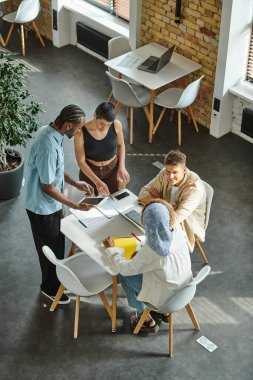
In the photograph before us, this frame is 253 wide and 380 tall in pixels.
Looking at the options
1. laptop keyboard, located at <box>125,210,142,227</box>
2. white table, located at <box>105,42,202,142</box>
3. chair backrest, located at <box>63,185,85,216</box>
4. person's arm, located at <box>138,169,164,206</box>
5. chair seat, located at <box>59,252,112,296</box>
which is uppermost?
person's arm, located at <box>138,169,164,206</box>

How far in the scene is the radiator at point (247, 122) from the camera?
839cm

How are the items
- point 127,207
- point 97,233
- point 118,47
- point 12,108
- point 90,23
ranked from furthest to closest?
1. point 90,23
2. point 118,47
3. point 12,108
4. point 127,207
5. point 97,233

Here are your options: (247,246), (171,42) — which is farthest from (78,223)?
(171,42)

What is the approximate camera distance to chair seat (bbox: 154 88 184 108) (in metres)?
8.42

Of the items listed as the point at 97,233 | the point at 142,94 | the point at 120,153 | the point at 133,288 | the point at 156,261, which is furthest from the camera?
the point at 142,94

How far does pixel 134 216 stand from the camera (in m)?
5.96

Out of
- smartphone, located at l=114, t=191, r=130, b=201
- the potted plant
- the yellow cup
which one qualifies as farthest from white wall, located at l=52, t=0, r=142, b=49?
smartphone, located at l=114, t=191, r=130, b=201

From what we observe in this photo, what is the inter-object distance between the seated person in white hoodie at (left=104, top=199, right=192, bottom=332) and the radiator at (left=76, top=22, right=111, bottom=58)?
515cm

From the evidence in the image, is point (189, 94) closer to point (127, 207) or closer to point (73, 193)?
point (73, 193)

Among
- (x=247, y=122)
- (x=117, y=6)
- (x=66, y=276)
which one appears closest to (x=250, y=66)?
(x=247, y=122)

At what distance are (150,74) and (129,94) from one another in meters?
0.41

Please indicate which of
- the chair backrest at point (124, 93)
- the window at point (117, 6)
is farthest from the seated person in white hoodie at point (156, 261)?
the window at point (117, 6)

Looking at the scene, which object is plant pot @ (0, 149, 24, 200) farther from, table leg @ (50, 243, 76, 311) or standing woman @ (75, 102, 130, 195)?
table leg @ (50, 243, 76, 311)

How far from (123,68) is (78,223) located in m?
3.21
